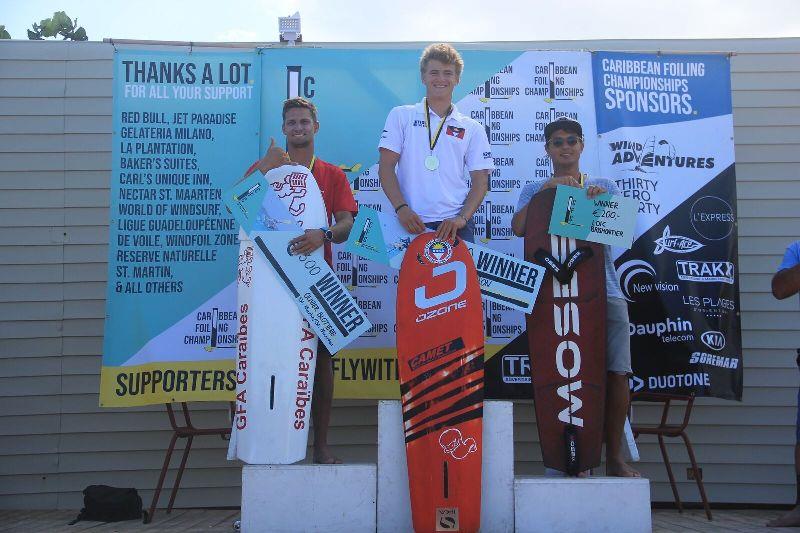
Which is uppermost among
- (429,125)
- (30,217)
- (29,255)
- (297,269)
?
(429,125)

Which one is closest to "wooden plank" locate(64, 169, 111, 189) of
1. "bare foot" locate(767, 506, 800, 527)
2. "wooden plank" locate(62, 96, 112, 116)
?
"wooden plank" locate(62, 96, 112, 116)

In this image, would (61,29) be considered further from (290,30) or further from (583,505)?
(583,505)

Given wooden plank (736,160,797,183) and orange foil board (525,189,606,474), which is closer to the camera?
orange foil board (525,189,606,474)

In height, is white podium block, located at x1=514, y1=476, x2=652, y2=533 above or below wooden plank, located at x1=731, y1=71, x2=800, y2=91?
below

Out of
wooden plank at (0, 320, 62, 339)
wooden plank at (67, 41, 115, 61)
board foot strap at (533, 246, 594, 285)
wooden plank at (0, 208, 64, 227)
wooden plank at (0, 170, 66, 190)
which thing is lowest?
wooden plank at (0, 320, 62, 339)

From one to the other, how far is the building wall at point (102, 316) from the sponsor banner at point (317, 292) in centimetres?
127

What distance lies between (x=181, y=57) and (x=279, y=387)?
2.27 m

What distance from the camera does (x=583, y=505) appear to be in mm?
3443

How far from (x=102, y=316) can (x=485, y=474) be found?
2.89m

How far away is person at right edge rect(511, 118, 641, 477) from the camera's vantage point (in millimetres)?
A: 3875

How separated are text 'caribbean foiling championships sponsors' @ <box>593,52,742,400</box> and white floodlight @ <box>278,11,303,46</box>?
6.28ft

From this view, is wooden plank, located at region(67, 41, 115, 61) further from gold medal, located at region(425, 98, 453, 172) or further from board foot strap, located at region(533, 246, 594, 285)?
board foot strap, located at region(533, 246, 594, 285)

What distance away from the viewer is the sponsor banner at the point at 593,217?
3.93 m

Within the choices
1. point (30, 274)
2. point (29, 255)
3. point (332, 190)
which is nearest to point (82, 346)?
point (30, 274)
